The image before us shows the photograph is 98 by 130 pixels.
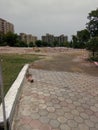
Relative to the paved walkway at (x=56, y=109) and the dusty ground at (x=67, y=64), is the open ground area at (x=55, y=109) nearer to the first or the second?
the paved walkway at (x=56, y=109)

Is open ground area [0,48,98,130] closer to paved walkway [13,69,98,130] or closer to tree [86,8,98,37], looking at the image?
paved walkway [13,69,98,130]

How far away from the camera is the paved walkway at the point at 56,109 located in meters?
3.11

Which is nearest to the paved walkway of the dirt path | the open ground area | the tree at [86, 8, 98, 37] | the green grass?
the open ground area

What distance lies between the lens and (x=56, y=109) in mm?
3666

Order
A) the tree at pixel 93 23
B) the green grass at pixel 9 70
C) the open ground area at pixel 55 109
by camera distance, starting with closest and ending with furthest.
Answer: the open ground area at pixel 55 109 → the green grass at pixel 9 70 → the tree at pixel 93 23

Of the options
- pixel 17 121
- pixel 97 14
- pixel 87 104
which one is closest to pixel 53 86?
pixel 87 104

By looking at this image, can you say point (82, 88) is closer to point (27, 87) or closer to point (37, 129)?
point (27, 87)

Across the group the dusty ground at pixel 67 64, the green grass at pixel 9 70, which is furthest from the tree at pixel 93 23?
the green grass at pixel 9 70

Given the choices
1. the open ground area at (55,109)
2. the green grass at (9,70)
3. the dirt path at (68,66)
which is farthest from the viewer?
the dirt path at (68,66)

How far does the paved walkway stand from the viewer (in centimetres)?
311

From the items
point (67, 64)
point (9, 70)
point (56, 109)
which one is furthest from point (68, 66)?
point (56, 109)

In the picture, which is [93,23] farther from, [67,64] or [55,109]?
[55,109]

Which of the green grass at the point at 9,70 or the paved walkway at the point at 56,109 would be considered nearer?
the paved walkway at the point at 56,109

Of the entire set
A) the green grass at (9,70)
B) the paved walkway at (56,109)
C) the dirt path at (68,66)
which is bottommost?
Result: the paved walkway at (56,109)
